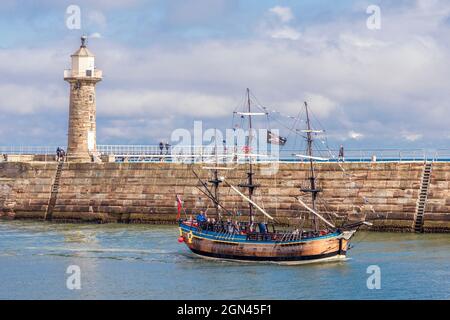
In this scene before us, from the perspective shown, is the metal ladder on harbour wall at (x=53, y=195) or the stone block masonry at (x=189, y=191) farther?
the metal ladder on harbour wall at (x=53, y=195)

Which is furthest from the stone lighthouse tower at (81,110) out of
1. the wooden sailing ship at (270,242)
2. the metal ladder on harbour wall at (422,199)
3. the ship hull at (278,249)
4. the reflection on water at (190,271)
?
the metal ladder on harbour wall at (422,199)

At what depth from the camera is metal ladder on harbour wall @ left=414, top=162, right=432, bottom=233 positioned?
2768 inches

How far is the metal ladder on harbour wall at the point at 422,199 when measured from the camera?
70312 millimetres

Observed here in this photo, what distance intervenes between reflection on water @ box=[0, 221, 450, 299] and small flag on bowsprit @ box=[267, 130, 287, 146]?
988 cm

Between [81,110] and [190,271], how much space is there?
36.2 metres

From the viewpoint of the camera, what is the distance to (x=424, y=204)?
70.9 meters

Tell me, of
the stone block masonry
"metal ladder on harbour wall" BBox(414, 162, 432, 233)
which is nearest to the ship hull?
"metal ladder on harbour wall" BBox(414, 162, 432, 233)

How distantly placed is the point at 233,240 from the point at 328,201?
560 inches

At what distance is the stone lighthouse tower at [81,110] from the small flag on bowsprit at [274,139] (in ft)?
67.0

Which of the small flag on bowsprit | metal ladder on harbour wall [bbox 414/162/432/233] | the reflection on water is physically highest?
the small flag on bowsprit

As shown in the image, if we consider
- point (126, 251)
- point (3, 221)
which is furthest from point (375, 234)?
point (3, 221)

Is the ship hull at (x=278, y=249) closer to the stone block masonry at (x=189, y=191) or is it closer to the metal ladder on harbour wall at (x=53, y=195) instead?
the stone block masonry at (x=189, y=191)

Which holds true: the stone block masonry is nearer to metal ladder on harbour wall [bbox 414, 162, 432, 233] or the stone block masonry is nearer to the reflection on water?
metal ladder on harbour wall [bbox 414, 162, 432, 233]

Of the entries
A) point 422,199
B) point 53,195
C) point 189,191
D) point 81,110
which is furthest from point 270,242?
point 81,110
